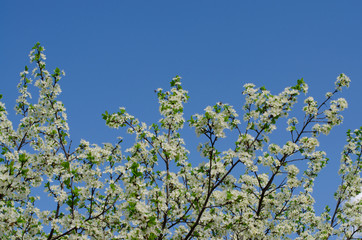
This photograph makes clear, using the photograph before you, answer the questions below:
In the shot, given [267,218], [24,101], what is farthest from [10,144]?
[267,218]

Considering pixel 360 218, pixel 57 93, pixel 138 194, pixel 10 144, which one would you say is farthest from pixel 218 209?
pixel 360 218

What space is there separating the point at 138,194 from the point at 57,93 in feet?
17.0

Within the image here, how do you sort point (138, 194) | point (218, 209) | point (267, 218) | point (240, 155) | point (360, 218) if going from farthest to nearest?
point (360, 218) → point (267, 218) → point (218, 209) → point (240, 155) → point (138, 194)

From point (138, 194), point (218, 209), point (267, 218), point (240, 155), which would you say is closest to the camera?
point (138, 194)

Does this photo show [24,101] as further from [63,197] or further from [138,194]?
[138,194]

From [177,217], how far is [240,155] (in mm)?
2609

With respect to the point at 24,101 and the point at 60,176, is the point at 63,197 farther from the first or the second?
the point at 24,101

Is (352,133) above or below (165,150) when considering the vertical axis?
above

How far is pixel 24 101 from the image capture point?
12.2m

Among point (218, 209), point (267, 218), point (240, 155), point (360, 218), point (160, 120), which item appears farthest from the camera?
point (360, 218)

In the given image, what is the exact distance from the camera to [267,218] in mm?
13047

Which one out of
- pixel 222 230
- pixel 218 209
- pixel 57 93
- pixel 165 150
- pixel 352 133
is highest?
pixel 352 133

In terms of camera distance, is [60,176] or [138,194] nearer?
[138,194]

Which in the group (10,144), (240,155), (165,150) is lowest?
(240,155)
